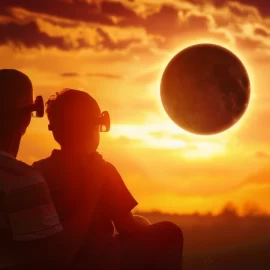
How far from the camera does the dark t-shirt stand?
19.0 feet

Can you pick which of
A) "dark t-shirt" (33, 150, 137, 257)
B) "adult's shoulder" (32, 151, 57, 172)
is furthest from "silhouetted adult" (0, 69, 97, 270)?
"adult's shoulder" (32, 151, 57, 172)

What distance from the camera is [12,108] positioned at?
16.9ft

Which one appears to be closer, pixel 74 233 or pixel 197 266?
pixel 74 233

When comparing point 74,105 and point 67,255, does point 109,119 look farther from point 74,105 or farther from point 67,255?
point 67,255

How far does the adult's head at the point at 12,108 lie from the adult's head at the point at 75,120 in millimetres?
935

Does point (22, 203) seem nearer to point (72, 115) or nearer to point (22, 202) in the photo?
point (22, 202)

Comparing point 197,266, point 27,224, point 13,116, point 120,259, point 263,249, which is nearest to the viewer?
point 27,224

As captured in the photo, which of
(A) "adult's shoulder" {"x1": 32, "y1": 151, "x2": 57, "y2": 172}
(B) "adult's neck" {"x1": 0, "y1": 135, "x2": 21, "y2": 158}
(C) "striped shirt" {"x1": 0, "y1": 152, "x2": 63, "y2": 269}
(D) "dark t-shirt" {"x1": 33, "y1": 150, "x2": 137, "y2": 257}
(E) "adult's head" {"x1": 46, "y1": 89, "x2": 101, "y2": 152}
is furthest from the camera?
(E) "adult's head" {"x1": 46, "y1": 89, "x2": 101, "y2": 152}

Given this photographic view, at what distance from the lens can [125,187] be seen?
20.1 ft

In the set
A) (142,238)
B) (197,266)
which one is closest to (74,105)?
(142,238)

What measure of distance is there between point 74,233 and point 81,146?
0.94m

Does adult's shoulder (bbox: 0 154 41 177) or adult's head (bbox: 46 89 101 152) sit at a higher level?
adult's head (bbox: 46 89 101 152)

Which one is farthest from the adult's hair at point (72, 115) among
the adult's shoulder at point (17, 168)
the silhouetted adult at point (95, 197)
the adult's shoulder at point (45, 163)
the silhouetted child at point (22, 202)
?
the adult's shoulder at point (17, 168)

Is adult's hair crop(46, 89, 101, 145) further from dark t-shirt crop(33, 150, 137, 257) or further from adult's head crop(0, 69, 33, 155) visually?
adult's head crop(0, 69, 33, 155)
